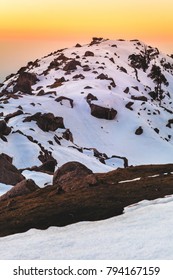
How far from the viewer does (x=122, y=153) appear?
66.9 meters

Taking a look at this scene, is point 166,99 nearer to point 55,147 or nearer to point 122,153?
point 122,153

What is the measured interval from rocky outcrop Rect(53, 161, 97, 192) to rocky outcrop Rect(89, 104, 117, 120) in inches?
2080

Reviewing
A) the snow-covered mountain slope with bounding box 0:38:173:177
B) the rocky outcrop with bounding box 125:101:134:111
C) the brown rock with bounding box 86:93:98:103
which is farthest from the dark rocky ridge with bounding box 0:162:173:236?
the rocky outcrop with bounding box 125:101:134:111

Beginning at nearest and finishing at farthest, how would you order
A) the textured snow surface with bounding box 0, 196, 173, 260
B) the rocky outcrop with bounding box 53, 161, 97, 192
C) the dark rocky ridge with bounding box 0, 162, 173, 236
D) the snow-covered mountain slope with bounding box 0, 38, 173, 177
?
the textured snow surface with bounding box 0, 196, 173, 260 < the dark rocky ridge with bounding box 0, 162, 173, 236 < the rocky outcrop with bounding box 53, 161, 97, 192 < the snow-covered mountain slope with bounding box 0, 38, 173, 177

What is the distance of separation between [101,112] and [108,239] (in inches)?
2595

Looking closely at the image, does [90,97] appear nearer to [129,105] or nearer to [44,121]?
[129,105]

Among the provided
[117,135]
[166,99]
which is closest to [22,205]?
[117,135]

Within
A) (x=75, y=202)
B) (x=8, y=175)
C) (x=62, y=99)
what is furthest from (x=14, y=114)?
(x=75, y=202)

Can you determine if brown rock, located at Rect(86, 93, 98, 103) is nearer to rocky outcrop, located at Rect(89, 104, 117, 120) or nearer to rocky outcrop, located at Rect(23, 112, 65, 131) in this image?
rocky outcrop, located at Rect(89, 104, 117, 120)

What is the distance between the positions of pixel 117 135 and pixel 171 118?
65.8 feet

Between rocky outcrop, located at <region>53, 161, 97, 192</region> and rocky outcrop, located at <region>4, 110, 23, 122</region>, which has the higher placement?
rocky outcrop, located at <region>53, 161, 97, 192</region>

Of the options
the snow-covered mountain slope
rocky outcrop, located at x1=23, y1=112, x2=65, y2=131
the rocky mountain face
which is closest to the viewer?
the rocky mountain face

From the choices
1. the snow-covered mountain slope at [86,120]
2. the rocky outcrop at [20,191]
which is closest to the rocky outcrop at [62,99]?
the snow-covered mountain slope at [86,120]

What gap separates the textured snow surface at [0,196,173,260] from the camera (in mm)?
13039
